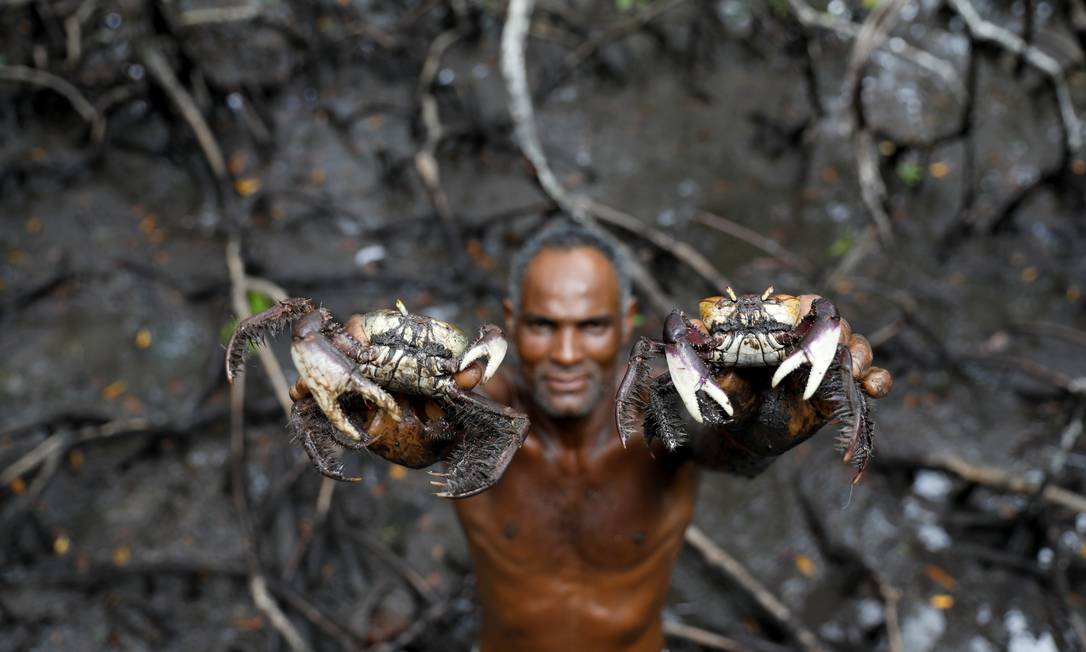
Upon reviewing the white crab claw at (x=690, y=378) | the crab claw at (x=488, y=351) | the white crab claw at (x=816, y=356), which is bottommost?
the crab claw at (x=488, y=351)

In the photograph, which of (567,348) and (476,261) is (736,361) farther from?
(476,261)

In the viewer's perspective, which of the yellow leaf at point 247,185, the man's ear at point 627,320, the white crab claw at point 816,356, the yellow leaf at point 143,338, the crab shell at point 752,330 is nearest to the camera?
the white crab claw at point 816,356

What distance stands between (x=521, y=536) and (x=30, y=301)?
11.8 feet

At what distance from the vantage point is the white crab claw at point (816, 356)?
4.75ft

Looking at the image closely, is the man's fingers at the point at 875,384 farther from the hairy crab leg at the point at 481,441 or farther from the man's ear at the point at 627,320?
the man's ear at the point at 627,320

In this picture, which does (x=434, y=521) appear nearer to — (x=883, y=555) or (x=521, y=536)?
(x=521, y=536)

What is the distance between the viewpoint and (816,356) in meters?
1.46

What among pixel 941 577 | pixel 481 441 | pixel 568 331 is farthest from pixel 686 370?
pixel 941 577

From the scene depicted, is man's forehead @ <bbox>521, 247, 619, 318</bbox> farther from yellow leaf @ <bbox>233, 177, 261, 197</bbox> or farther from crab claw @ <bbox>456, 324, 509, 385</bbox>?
yellow leaf @ <bbox>233, 177, 261, 197</bbox>

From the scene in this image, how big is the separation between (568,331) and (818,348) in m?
0.83

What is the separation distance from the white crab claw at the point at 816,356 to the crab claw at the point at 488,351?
1.77 feet

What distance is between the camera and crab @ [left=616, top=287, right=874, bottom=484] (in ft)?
4.83

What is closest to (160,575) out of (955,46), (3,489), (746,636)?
(3,489)

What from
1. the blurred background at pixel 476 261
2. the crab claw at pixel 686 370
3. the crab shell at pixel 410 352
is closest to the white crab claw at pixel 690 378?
the crab claw at pixel 686 370
